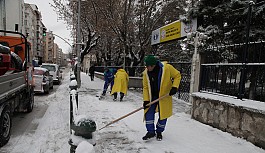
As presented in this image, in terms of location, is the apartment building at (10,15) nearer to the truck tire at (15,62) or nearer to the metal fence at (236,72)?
the truck tire at (15,62)

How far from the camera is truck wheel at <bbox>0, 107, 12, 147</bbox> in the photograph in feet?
12.9

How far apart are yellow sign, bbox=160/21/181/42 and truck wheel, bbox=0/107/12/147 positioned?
7.49 metres

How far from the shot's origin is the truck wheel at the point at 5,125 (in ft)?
12.9

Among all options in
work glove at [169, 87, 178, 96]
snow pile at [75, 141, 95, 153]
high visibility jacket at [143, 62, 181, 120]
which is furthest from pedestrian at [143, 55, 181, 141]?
snow pile at [75, 141, 95, 153]

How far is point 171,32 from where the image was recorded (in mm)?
10328

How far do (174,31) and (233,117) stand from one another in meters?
6.27

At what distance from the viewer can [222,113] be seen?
4.91 m

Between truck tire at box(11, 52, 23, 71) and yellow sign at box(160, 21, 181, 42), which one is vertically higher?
yellow sign at box(160, 21, 181, 42)

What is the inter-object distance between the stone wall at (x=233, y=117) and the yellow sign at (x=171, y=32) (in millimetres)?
4362

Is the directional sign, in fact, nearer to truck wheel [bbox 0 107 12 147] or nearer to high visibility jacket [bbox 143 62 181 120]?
high visibility jacket [bbox 143 62 181 120]

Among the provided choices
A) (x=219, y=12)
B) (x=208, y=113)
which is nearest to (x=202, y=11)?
(x=219, y=12)

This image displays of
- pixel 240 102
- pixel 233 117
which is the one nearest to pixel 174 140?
pixel 233 117

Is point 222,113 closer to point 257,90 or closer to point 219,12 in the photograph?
point 257,90

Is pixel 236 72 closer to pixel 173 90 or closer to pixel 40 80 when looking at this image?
pixel 173 90
